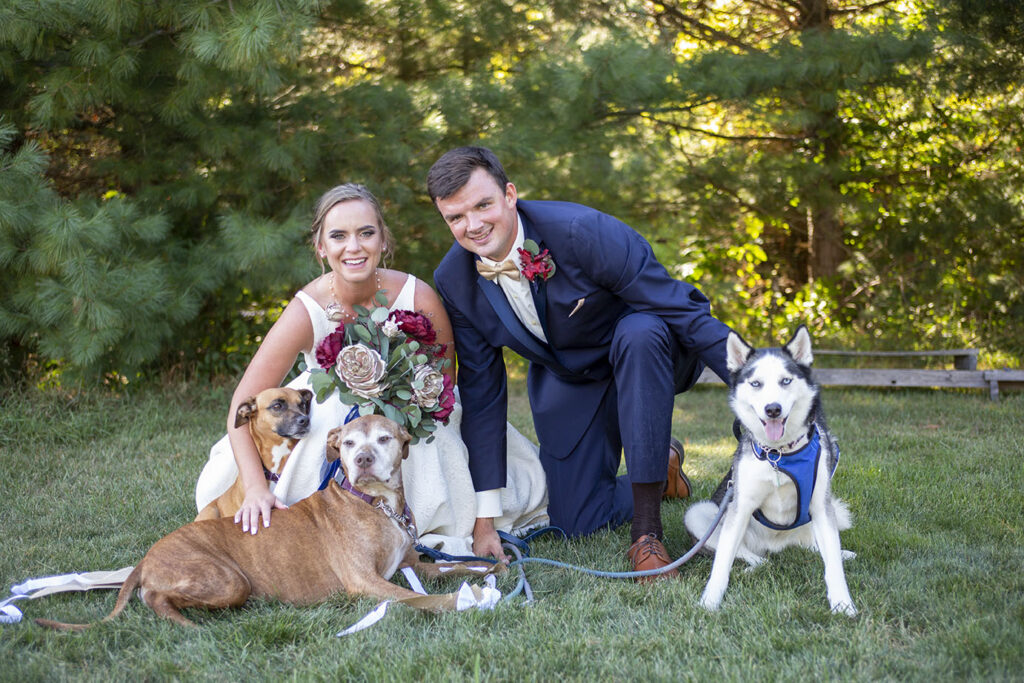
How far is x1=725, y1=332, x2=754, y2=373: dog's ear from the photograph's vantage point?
3045 mm

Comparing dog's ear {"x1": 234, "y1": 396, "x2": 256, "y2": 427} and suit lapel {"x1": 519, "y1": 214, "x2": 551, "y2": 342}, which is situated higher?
suit lapel {"x1": 519, "y1": 214, "x2": 551, "y2": 342}

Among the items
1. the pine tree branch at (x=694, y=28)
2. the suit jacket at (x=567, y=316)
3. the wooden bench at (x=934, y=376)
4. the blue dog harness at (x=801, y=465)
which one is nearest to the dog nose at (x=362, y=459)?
the suit jacket at (x=567, y=316)

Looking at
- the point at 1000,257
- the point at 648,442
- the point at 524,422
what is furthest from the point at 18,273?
the point at 1000,257

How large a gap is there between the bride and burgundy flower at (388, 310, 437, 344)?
11.3 inches

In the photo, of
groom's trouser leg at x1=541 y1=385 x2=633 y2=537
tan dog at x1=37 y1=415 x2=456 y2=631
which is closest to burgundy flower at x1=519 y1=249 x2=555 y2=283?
groom's trouser leg at x1=541 y1=385 x2=633 y2=537

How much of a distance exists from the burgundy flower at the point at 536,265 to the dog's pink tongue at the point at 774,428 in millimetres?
1224

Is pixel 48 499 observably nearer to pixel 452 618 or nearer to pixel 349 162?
pixel 452 618

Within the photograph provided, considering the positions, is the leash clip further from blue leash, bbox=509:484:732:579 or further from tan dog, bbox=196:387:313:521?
tan dog, bbox=196:387:313:521

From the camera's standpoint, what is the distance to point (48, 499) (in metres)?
4.72

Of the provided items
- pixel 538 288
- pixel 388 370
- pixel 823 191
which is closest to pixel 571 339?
pixel 538 288

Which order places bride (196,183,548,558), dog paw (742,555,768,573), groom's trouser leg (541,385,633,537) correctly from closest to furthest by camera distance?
dog paw (742,555,768,573) < bride (196,183,548,558) < groom's trouser leg (541,385,633,537)

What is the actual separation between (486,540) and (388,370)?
38.6 inches

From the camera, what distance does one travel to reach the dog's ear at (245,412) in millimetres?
3480

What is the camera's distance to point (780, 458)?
2.97m
